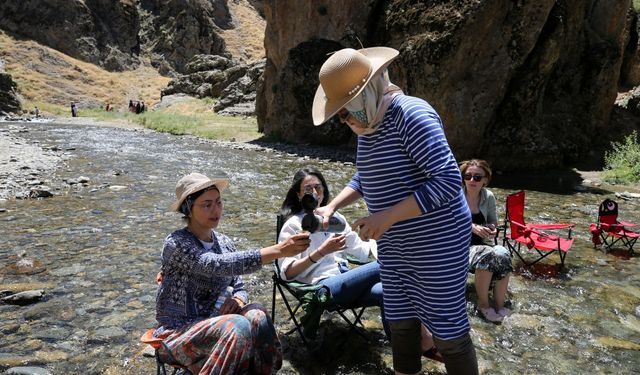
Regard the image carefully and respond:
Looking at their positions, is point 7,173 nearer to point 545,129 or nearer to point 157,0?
point 545,129

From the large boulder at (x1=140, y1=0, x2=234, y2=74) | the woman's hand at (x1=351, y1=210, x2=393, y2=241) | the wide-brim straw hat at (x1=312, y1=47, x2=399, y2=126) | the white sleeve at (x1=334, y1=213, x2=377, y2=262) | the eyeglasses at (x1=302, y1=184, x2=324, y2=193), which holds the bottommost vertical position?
the white sleeve at (x1=334, y1=213, x2=377, y2=262)

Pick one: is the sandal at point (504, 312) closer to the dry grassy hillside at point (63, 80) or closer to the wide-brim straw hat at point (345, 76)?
the wide-brim straw hat at point (345, 76)

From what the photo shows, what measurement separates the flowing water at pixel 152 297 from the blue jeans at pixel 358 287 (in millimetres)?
499

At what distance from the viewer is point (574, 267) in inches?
276

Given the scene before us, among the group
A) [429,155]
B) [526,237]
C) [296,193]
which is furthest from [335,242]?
[526,237]

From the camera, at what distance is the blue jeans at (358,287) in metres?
4.24

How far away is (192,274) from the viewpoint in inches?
136

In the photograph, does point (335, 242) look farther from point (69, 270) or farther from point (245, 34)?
point (245, 34)

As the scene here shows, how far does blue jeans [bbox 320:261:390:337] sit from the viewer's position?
424 centimetres

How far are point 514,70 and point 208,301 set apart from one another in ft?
52.2

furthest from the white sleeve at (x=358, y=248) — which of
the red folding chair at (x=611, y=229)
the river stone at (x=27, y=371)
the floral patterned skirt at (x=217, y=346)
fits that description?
the red folding chair at (x=611, y=229)

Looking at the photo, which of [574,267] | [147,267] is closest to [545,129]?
[574,267]

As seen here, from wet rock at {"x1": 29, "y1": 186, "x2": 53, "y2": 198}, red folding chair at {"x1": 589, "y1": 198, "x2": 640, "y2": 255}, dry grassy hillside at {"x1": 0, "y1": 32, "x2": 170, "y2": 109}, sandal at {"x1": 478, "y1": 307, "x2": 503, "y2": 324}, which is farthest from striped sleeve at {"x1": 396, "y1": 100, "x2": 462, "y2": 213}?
dry grassy hillside at {"x1": 0, "y1": 32, "x2": 170, "y2": 109}

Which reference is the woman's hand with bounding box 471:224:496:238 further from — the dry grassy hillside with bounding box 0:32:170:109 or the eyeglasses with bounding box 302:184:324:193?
the dry grassy hillside with bounding box 0:32:170:109
